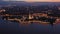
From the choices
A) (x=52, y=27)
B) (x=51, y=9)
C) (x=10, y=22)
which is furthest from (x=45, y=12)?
(x=10, y=22)

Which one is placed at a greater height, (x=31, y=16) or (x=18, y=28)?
(x=31, y=16)

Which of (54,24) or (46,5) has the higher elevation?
(46,5)

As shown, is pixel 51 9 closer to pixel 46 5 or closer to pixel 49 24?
pixel 46 5

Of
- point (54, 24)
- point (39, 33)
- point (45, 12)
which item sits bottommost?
point (39, 33)

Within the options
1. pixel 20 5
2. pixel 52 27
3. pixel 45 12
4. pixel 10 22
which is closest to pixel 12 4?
pixel 20 5

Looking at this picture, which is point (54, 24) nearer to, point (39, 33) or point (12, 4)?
point (39, 33)
